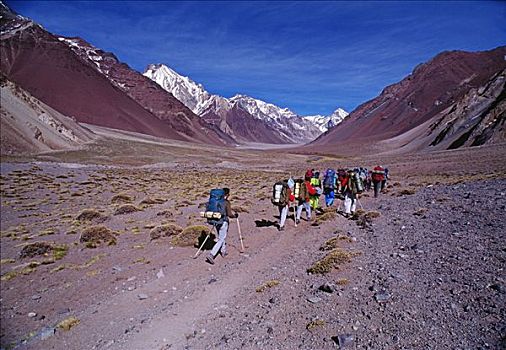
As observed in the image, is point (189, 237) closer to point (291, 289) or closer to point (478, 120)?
point (291, 289)

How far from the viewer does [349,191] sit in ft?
44.6

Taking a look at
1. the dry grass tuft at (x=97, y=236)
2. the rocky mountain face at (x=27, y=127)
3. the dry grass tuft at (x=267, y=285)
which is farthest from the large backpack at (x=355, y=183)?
the rocky mountain face at (x=27, y=127)

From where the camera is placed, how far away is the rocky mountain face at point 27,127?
59.1 metres

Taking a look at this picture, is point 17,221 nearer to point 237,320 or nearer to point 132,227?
point 132,227

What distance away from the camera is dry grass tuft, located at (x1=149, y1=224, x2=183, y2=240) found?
43.2ft

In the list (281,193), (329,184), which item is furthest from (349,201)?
(281,193)

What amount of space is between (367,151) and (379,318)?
10917 centimetres

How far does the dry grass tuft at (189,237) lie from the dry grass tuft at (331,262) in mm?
5121

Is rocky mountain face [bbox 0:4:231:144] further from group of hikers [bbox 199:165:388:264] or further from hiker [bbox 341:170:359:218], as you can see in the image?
hiker [bbox 341:170:359:218]

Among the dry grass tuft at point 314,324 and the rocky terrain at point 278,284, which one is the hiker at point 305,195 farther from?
the dry grass tuft at point 314,324

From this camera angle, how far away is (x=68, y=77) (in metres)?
152

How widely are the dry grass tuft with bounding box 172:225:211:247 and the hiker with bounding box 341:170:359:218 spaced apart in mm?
5259

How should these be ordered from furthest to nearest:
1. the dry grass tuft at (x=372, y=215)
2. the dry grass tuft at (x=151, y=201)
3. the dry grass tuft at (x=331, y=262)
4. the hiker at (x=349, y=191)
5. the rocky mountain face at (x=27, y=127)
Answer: the rocky mountain face at (x=27, y=127)
the dry grass tuft at (x=151, y=201)
the hiker at (x=349, y=191)
the dry grass tuft at (x=372, y=215)
the dry grass tuft at (x=331, y=262)

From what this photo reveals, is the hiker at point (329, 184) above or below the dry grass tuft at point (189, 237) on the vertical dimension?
above
